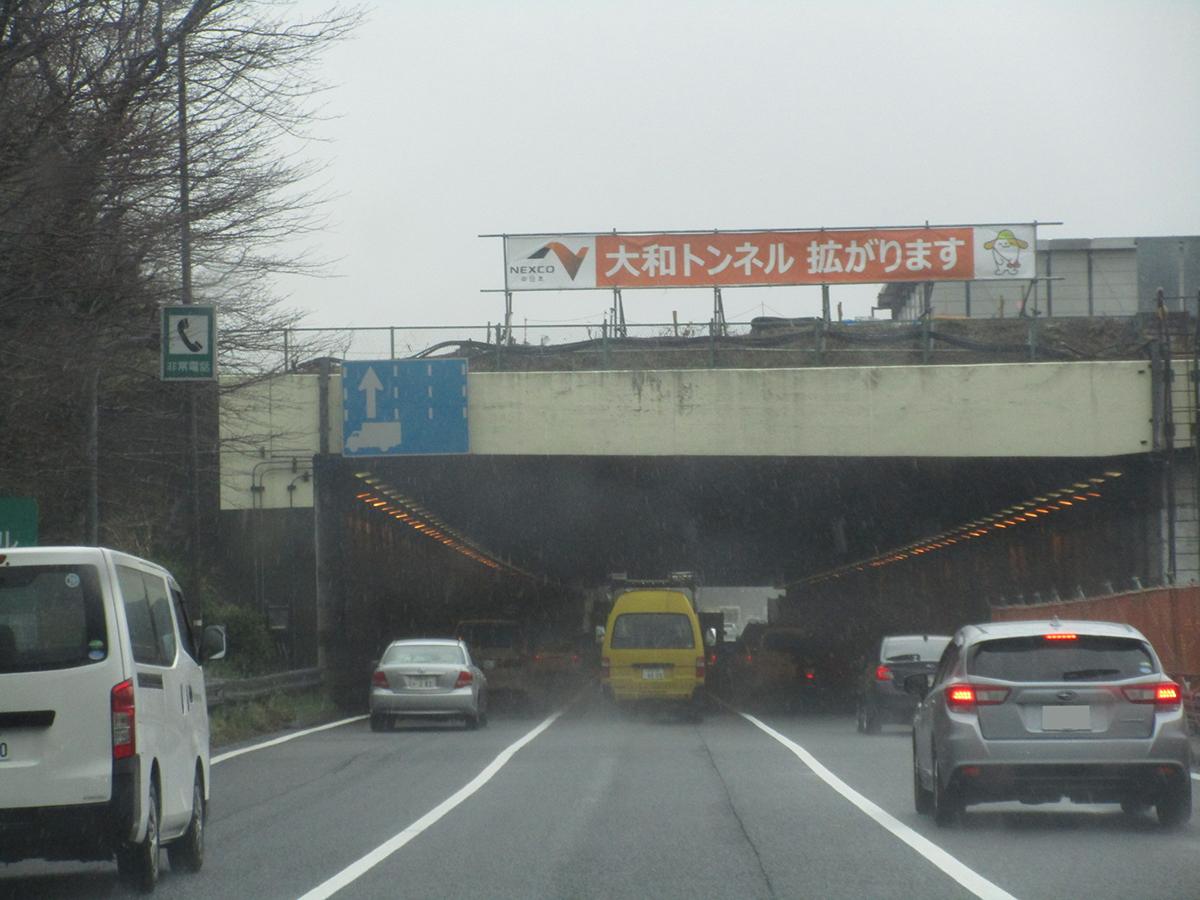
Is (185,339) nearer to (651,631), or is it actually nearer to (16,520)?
(16,520)

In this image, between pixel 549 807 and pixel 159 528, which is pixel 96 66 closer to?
pixel 549 807

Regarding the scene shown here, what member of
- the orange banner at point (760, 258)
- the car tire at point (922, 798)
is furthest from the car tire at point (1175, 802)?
the orange banner at point (760, 258)

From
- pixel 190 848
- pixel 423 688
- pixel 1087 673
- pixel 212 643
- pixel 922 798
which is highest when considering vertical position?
pixel 212 643

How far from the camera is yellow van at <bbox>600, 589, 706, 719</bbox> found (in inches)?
1264

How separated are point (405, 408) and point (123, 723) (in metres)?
23.3

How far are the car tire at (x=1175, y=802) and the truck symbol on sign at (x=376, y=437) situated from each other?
21306 millimetres

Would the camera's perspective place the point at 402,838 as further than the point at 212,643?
Yes

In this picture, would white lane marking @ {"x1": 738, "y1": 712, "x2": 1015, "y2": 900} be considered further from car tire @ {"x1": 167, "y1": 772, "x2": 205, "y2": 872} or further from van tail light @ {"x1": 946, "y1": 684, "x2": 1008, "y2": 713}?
car tire @ {"x1": 167, "y1": 772, "x2": 205, "y2": 872}

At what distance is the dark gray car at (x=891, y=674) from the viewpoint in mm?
26906

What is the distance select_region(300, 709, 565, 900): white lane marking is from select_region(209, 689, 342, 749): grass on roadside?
526 centimetres

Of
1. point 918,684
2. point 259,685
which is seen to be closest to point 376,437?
point 259,685

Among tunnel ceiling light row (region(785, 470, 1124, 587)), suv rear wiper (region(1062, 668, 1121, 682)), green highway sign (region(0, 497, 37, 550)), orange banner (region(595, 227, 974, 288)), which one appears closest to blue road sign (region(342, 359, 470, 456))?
orange banner (region(595, 227, 974, 288))

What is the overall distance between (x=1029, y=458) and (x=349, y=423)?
13333 mm

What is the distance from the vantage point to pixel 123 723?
9289mm
